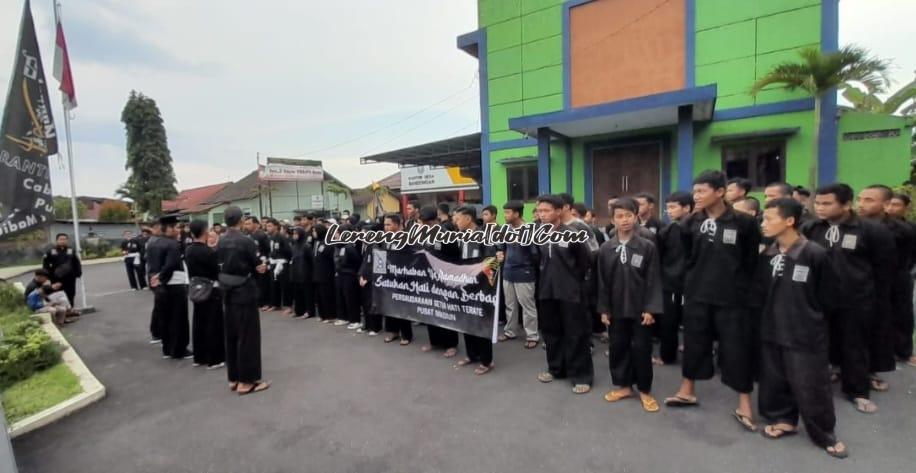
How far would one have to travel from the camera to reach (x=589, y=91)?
34.8 feet

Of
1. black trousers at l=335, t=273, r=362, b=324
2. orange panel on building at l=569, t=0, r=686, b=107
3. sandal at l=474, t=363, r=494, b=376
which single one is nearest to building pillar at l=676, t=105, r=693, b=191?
orange panel on building at l=569, t=0, r=686, b=107

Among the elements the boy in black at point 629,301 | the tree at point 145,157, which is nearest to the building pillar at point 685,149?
the boy in black at point 629,301

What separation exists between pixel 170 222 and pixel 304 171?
31.7 m

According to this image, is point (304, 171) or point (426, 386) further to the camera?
point (304, 171)

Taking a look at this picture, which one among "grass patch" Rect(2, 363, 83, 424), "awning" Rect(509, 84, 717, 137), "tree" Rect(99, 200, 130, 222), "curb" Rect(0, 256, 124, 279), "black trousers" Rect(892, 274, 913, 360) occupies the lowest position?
"curb" Rect(0, 256, 124, 279)

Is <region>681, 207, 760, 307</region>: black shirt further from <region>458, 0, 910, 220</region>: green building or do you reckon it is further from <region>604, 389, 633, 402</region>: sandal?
<region>458, 0, 910, 220</region>: green building

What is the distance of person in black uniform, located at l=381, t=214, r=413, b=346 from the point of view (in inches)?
215

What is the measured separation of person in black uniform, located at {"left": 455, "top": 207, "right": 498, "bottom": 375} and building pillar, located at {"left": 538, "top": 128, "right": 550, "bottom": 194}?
553 cm

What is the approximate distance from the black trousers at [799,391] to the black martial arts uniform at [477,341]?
89.1 inches

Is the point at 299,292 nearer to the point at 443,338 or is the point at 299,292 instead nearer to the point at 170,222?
the point at 170,222

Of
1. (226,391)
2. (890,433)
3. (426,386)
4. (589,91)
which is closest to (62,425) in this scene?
(226,391)

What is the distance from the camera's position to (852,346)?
339 centimetres

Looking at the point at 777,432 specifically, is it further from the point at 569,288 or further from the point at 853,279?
the point at 569,288

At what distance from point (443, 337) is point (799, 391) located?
3.32 m
